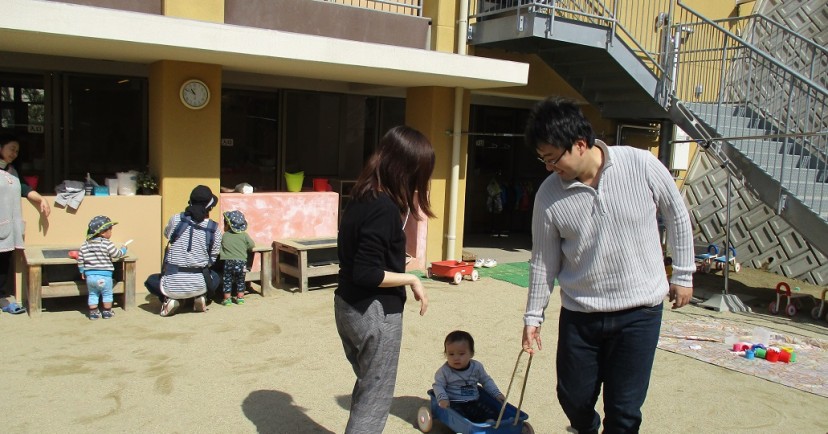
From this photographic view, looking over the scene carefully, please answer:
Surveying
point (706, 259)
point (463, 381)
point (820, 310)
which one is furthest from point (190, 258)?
point (706, 259)

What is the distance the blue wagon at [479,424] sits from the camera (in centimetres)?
417

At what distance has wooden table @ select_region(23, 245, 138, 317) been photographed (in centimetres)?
677

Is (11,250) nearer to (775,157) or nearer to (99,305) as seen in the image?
(99,305)

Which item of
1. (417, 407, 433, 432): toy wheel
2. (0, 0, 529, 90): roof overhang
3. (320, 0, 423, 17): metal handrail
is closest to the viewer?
(417, 407, 433, 432): toy wheel

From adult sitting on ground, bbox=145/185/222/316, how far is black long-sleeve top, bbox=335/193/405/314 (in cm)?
397

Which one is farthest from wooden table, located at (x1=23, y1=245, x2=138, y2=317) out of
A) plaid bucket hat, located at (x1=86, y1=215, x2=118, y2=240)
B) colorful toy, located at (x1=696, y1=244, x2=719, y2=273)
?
colorful toy, located at (x1=696, y1=244, x2=719, y2=273)

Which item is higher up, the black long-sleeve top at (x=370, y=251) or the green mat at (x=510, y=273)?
the black long-sleeve top at (x=370, y=251)

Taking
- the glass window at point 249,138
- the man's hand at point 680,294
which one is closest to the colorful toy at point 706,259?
the glass window at point 249,138

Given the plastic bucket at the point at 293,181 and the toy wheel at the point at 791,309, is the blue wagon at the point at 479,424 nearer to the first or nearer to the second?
the plastic bucket at the point at 293,181

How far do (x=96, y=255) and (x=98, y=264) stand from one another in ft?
0.29

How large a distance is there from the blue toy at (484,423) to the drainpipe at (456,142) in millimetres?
5589

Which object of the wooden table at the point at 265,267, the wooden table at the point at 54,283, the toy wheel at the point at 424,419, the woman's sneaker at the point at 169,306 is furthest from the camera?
the wooden table at the point at 265,267

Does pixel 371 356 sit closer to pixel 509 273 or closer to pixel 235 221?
pixel 235 221

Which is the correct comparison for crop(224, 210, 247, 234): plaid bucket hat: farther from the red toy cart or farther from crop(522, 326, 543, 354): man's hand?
crop(522, 326, 543, 354): man's hand
